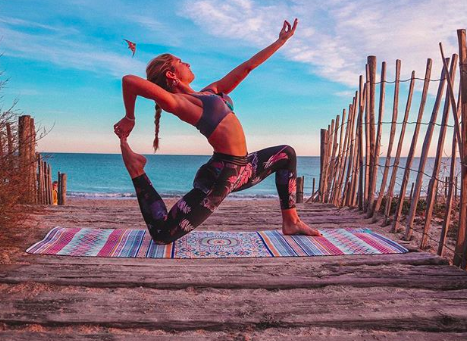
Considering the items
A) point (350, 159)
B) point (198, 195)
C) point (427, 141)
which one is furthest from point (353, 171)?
point (198, 195)

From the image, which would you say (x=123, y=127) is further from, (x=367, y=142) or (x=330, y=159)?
(x=330, y=159)

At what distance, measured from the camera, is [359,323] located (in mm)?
1740

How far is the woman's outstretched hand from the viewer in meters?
2.97

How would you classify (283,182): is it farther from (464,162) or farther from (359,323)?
(359,323)

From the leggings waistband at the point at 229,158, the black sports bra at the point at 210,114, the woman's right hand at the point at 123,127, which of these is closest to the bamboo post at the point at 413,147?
the leggings waistband at the point at 229,158

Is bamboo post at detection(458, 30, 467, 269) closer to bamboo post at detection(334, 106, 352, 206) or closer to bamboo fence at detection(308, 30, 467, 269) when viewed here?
bamboo fence at detection(308, 30, 467, 269)

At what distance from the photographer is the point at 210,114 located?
2426 millimetres

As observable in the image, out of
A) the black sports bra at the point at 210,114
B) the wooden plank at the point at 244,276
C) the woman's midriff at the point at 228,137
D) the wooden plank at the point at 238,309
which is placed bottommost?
the wooden plank at the point at 238,309

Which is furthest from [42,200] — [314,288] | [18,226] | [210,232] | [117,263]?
[314,288]

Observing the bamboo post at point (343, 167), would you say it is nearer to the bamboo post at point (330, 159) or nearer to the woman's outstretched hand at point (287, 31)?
the bamboo post at point (330, 159)

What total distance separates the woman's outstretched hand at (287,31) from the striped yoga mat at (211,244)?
1.41 meters

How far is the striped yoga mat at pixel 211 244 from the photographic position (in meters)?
2.60

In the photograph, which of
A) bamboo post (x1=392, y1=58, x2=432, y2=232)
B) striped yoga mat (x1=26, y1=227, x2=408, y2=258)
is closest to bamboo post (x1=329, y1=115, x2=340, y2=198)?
bamboo post (x1=392, y1=58, x2=432, y2=232)

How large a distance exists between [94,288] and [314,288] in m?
1.07
